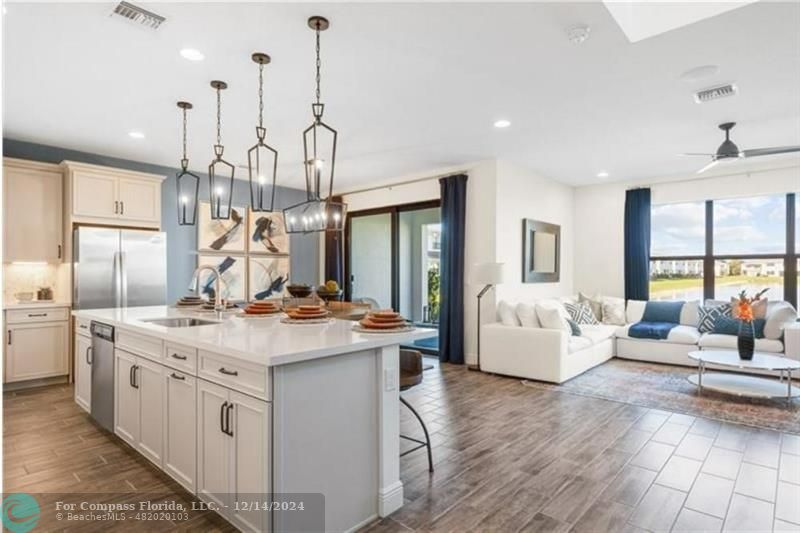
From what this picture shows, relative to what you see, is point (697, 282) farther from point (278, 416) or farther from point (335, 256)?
point (278, 416)

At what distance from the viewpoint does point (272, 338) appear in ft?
8.07

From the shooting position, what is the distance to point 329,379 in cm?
228

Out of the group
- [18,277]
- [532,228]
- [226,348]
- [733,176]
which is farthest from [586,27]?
[18,277]

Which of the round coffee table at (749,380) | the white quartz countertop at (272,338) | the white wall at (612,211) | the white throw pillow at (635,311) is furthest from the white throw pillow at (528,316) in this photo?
the white quartz countertop at (272,338)

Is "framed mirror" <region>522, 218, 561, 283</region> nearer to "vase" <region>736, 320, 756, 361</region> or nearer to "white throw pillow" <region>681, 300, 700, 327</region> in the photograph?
"white throw pillow" <region>681, 300, 700, 327</region>

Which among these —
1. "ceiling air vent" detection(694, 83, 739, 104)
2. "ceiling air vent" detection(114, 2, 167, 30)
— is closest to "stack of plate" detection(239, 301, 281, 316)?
"ceiling air vent" detection(114, 2, 167, 30)

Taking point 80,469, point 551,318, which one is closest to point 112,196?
point 80,469

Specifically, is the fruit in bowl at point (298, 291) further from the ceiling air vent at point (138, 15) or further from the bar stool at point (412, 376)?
the ceiling air vent at point (138, 15)

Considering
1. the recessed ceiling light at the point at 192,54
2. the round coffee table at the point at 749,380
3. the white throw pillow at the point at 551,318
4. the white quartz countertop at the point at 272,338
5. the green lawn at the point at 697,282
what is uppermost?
the recessed ceiling light at the point at 192,54

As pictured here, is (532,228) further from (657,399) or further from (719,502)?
(719,502)

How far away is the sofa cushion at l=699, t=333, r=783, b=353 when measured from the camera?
5383mm

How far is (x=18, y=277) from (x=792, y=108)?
8.10 m

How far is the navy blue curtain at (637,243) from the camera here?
7090mm

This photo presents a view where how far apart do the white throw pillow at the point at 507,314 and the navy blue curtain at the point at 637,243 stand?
2.74 metres
